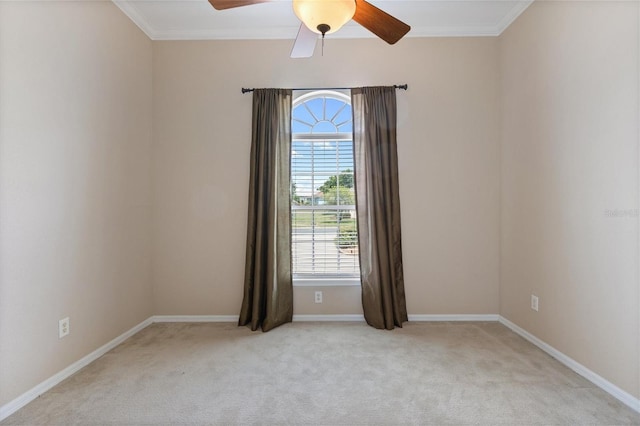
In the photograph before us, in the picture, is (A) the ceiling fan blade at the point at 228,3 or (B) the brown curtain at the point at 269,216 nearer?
(A) the ceiling fan blade at the point at 228,3

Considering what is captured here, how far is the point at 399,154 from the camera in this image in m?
3.17

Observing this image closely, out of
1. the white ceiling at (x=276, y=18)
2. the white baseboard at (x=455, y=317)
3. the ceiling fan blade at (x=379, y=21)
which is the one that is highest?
the white ceiling at (x=276, y=18)

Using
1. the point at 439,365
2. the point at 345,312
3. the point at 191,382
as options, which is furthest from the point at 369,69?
the point at 191,382

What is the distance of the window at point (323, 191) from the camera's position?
327cm

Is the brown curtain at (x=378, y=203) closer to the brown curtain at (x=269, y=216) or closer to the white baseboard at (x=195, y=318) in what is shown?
the brown curtain at (x=269, y=216)

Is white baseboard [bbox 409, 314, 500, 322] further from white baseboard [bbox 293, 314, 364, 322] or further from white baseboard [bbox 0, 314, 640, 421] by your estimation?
white baseboard [bbox 293, 314, 364, 322]

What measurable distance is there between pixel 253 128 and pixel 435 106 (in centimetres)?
187

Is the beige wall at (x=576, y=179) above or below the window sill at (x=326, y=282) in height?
above

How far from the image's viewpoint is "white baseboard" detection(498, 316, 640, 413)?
Result: 1.86m

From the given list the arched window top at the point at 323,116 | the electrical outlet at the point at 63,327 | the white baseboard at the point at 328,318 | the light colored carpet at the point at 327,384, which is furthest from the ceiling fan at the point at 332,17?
the white baseboard at the point at 328,318

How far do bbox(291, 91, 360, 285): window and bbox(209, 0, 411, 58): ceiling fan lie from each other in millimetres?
1239

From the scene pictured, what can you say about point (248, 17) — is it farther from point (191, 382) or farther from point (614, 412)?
point (614, 412)

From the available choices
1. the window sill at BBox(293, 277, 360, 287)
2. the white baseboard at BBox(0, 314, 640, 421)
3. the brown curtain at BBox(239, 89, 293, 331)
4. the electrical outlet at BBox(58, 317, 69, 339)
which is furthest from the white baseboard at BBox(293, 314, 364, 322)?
the electrical outlet at BBox(58, 317, 69, 339)

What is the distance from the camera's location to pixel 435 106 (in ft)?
10.4
